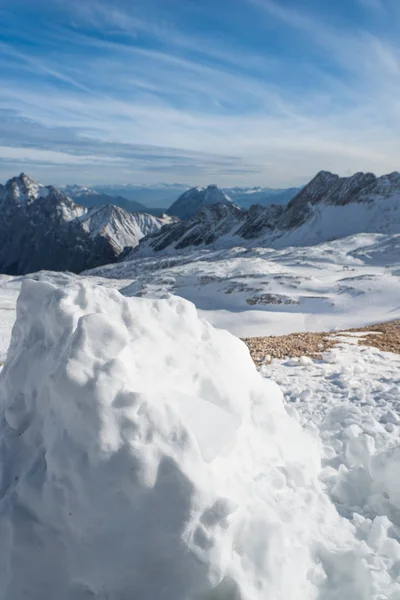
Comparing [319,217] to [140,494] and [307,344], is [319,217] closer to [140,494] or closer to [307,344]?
[307,344]

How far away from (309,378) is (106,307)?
257 inches

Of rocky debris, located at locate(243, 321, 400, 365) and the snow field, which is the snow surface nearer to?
rocky debris, located at locate(243, 321, 400, 365)

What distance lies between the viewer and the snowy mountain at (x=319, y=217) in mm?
116000

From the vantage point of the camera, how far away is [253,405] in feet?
18.2

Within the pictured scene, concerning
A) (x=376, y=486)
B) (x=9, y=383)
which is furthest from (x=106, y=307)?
(x=376, y=486)

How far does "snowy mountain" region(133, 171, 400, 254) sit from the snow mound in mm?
112044

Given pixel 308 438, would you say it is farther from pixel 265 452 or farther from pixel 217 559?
pixel 217 559

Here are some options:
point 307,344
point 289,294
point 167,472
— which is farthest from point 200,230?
point 167,472

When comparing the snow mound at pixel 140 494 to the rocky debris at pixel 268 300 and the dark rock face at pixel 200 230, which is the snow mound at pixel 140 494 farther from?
the dark rock face at pixel 200 230

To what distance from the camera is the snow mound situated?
11.6 feet

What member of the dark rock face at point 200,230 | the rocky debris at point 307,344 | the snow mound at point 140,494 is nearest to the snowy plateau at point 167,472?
the snow mound at point 140,494

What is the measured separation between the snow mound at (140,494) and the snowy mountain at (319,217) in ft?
368

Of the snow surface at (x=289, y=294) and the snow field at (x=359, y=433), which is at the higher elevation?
the snow field at (x=359, y=433)

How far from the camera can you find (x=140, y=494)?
358 cm
